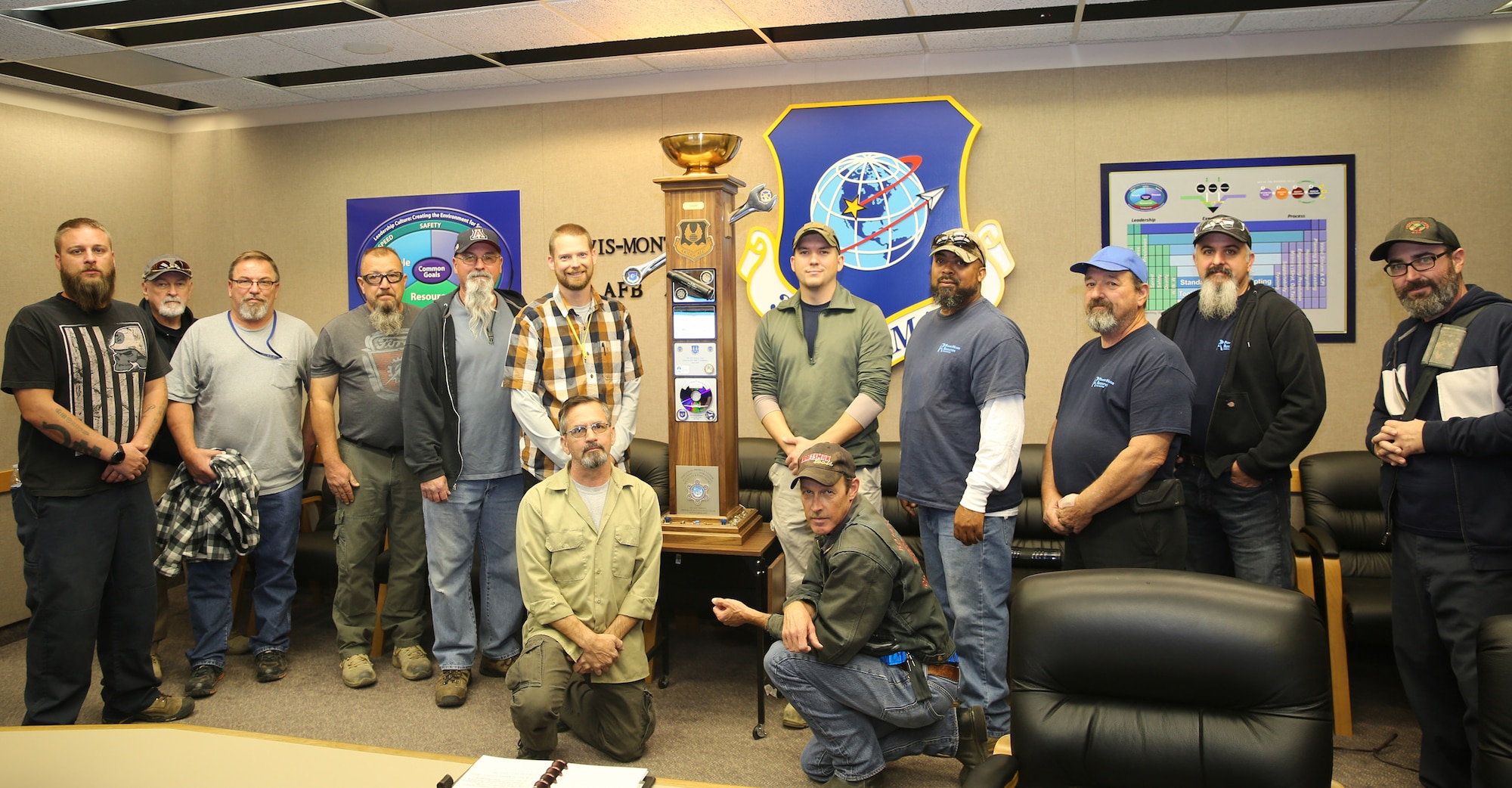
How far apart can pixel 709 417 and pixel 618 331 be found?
50 cm

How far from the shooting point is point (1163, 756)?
5.95ft

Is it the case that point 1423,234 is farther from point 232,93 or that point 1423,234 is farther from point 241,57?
point 232,93

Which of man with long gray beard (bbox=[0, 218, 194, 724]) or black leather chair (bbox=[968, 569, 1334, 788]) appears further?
man with long gray beard (bbox=[0, 218, 194, 724])

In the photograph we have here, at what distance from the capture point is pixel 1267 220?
4379mm

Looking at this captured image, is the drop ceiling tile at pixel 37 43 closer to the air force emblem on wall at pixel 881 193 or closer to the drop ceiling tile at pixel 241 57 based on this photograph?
the drop ceiling tile at pixel 241 57

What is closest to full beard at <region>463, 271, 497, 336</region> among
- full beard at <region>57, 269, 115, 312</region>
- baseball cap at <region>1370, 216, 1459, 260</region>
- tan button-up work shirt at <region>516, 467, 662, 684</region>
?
tan button-up work shirt at <region>516, 467, 662, 684</region>

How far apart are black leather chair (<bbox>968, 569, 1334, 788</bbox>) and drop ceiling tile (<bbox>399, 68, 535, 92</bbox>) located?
4087mm

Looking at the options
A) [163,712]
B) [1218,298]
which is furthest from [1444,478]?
[163,712]

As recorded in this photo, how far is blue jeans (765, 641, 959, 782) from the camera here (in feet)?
9.18

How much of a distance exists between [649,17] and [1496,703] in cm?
366

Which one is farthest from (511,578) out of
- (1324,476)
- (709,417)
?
(1324,476)

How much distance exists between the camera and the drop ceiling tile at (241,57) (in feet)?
14.1

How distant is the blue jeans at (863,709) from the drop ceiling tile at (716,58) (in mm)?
2918

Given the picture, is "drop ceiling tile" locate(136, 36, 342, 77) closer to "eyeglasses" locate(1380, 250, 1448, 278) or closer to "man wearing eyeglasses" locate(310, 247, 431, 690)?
"man wearing eyeglasses" locate(310, 247, 431, 690)
